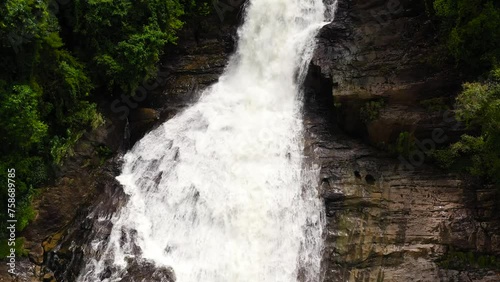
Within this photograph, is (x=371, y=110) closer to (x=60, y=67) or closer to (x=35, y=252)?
(x=60, y=67)

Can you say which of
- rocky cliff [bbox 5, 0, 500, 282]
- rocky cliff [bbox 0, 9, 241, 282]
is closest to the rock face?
rocky cliff [bbox 5, 0, 500, 282]

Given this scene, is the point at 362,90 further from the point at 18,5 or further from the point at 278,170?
the point at 18,5

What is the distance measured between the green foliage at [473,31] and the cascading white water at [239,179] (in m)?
5.13

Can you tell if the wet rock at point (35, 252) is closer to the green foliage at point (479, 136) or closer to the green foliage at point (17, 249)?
the green foliage at point (17, 249)

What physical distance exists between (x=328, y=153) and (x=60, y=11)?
10.2 meters

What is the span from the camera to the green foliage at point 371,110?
525 inches

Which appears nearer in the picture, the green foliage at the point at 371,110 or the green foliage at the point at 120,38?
the green foliage at the point at 371,110

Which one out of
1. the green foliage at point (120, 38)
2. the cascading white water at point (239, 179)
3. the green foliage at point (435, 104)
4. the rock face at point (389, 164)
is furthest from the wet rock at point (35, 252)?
the green foliage at point (435, 104)

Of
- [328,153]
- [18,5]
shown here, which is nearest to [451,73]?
[328,153]

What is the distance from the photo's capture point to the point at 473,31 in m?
11.6

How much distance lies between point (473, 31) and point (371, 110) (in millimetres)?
3691

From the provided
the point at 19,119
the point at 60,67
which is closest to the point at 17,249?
the point at 19,119

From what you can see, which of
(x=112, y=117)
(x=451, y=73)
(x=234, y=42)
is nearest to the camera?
(x=451, y=73)

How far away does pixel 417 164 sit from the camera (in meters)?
13.0
